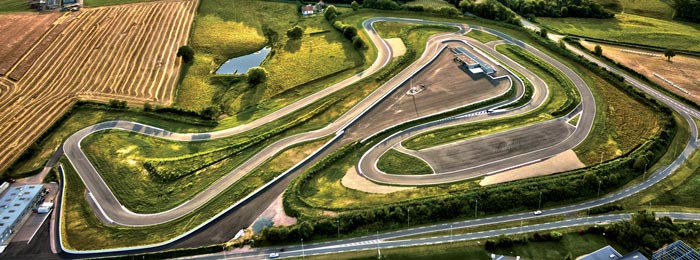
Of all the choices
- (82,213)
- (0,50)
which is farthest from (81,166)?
(0,50)

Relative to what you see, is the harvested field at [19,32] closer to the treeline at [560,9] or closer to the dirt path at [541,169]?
the dirt path at [541,169]

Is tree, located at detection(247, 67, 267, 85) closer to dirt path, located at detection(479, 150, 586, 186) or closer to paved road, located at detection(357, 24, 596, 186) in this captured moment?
paved road, located at detection(357, 24, 596, 186)

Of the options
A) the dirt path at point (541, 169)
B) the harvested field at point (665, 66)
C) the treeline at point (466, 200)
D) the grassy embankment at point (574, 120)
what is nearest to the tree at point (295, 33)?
the treeline at point (466, 200)

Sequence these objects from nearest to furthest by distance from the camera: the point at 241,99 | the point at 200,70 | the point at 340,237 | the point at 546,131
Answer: the point at 340,237 → the point at 546,131 → the point at 241,99 → the point at 200,70

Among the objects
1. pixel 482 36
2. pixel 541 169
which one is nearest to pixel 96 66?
pixel 482 36

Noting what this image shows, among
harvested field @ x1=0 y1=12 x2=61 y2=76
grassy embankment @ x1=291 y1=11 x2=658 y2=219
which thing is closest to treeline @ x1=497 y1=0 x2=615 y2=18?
grassy embankment @ x1=291 y1=11 x2=658 y2=219

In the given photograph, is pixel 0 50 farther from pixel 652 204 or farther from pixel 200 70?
pixel 652 204

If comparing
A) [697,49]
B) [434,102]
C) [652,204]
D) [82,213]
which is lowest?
[82,213]
